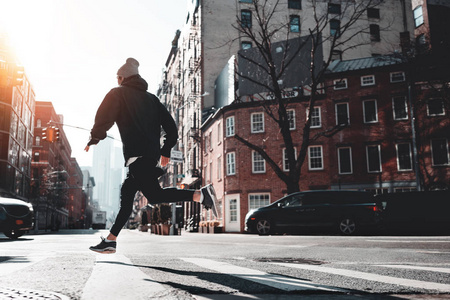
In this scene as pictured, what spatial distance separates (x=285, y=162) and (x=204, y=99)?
12931 mm

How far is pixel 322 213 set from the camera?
1736 cm

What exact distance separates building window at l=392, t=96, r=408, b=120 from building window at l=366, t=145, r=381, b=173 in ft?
8.26

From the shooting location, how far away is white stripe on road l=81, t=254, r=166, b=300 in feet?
9.03

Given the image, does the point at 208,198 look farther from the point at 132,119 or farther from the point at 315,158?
the point at 315,158

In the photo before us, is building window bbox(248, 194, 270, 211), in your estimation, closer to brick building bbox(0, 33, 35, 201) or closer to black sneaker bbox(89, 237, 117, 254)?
brick building bbox(0, 33, 35, 201)

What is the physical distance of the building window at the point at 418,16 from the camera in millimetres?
42219

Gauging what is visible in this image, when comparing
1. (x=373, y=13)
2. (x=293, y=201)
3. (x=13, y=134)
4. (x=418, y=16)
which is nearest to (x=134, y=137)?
(x=293, y=201)

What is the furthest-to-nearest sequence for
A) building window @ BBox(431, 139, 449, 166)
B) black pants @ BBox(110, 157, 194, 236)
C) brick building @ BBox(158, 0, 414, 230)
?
brick building @ BBox(158, 0, 414, 230) → building window @ BBox(431, 139, 449, 166) → black pants @ BBox(110, 157, 194, 236)

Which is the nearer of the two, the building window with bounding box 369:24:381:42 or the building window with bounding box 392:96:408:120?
the building window with bounding box 392:96:408:120

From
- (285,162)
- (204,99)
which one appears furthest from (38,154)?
(285,162)

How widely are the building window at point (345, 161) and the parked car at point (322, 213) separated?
623 inches

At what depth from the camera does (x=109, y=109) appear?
4.95 m

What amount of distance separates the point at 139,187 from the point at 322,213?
529 inches

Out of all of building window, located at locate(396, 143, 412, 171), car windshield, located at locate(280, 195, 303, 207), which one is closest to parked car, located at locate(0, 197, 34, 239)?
car windshield, located at locate(280, 195, 303, 207)
